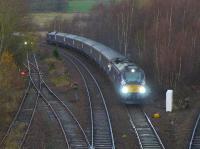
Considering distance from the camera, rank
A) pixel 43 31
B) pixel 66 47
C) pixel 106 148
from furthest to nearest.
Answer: pixel 43 31
pixel 66 47
pixel 106 148

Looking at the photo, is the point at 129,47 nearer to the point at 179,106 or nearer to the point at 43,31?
the point at 179,106

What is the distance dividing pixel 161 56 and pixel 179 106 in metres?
5.49

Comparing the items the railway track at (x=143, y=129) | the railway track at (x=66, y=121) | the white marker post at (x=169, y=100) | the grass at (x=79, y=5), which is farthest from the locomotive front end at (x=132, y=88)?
the grass at (x=79, y=5)

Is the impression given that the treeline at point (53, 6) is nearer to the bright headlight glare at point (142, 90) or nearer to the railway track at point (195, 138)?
the bright headlight glare at point (142, 90)

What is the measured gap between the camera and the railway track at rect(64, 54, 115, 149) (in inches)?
878

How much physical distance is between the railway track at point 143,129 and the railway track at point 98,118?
1278 mm

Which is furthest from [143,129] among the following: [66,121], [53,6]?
[53,6]

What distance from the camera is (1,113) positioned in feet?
85.1

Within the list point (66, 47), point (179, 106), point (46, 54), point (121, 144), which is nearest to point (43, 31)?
point (66, 47)

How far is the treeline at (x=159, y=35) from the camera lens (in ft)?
109

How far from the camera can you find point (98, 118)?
2672 cm

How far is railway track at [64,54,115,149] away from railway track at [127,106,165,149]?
1.28 metres

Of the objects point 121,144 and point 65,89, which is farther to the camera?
point 65,89

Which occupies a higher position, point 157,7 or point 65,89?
point 157,7
